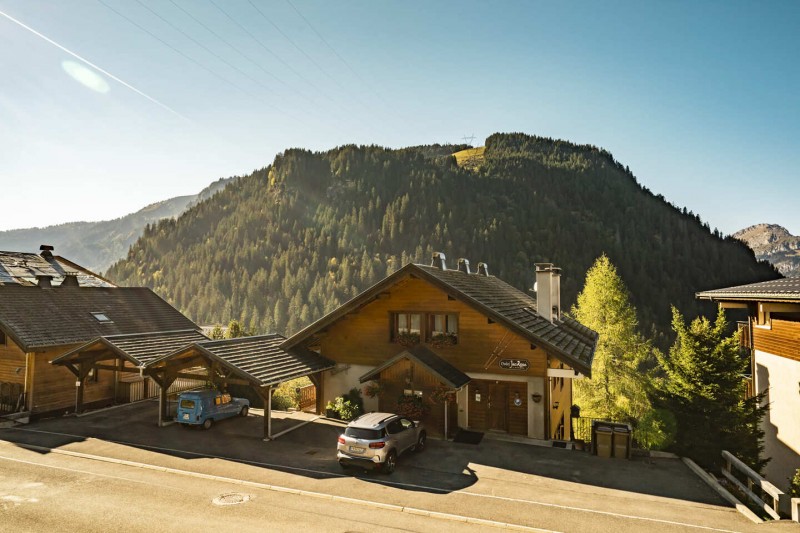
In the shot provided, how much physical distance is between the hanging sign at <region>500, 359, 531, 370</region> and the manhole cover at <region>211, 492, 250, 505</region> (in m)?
11.9

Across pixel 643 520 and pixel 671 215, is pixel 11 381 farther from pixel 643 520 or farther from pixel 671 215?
pixel 671 215

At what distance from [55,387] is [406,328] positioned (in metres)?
19.7

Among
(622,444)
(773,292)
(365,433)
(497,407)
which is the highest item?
(773,292)

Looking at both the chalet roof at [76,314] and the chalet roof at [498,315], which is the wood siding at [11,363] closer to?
the chalet roof at [76,314]

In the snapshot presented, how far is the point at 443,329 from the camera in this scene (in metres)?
23.3

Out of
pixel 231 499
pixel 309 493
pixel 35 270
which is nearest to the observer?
→ pixel 231 499

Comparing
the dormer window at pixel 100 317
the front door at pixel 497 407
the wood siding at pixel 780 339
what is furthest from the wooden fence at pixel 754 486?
the dormer window at pixel 100 317

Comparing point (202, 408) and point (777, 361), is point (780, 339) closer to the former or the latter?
point (777, 361)

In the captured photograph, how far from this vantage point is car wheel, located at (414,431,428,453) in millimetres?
19244

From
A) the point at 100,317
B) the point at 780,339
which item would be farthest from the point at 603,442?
the point at 100,317

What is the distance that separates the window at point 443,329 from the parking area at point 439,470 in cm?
454

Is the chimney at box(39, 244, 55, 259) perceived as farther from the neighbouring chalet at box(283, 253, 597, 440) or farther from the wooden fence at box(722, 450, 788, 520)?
the wooden fence at box(722, 450, 788, 520)

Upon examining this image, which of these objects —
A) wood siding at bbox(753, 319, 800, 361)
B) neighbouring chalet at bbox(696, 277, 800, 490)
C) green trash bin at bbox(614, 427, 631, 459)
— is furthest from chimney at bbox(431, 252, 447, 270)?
wood siding at bbox(753, 319, 800, 361)

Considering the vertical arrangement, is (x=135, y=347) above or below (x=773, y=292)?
below
